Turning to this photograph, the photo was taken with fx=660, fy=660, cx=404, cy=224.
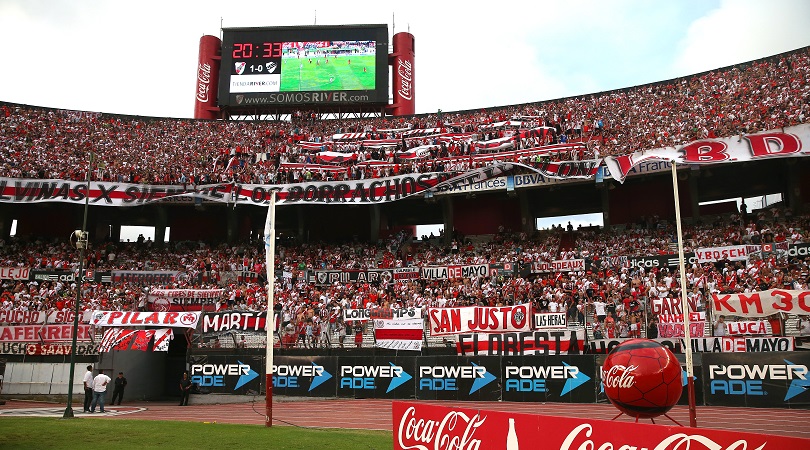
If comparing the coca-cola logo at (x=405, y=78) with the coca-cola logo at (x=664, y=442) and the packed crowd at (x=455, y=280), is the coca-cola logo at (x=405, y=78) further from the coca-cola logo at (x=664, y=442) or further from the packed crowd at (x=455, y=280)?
the coca-cola logo at (x=664, y=442)

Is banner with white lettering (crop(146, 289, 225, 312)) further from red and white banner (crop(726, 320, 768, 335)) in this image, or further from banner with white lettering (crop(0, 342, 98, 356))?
red and white banner (crop(726, 320, 768, 335))

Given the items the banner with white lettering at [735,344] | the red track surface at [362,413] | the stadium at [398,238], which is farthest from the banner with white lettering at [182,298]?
the banner with white lettering at [735,344]

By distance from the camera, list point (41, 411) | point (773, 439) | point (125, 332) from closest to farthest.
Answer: point (773, 439) < point (41, 411) < point (125, 332)

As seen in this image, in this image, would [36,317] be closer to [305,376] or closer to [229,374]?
[229,374]

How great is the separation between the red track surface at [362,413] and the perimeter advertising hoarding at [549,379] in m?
0.42

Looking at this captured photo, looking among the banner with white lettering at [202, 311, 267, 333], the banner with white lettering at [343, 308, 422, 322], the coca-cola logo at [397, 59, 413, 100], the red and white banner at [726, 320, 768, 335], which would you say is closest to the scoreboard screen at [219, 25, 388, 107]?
the coca-cola logo at [397, 59, 413, 100]

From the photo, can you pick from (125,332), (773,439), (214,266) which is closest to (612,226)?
(214,266)

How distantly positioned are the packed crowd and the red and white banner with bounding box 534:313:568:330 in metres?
1.60

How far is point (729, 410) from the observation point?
1989 cm

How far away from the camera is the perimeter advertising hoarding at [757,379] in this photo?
1930 cm

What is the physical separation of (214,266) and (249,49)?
21607 millimetres

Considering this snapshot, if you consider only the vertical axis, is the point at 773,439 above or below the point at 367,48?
below

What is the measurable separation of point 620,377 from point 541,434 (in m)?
1.95

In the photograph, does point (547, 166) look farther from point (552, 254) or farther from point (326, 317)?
point (326, 317)
